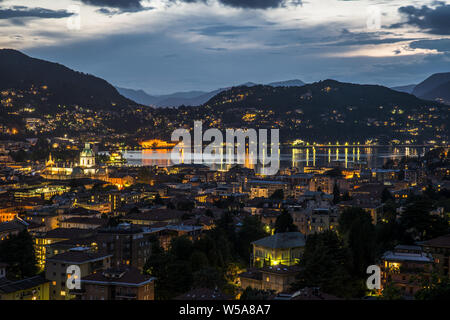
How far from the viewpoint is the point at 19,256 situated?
10180mm

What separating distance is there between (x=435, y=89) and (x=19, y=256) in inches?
4411

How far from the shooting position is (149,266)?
880 cm

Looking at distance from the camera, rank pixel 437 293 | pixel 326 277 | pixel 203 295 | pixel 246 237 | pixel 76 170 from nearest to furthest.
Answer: pixel 437 293 → pixel 203 295 → pixel 326 277 → pixel 246 237 → pixel 76 170

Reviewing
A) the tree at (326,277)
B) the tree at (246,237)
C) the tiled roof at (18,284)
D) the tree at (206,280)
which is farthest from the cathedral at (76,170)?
the tree at (326,277)

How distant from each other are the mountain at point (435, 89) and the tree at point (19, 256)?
10100cm

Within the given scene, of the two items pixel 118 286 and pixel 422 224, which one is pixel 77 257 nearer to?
pixel 118 286

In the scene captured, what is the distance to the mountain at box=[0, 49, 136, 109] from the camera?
77.1 m

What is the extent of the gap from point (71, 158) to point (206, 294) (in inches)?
1624

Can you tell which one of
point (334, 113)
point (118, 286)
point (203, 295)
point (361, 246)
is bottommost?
point (118, 286)

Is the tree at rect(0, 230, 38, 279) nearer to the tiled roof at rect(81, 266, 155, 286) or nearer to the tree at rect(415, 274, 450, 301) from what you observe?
the tiled roof at rect(81, 266, 155, 286)

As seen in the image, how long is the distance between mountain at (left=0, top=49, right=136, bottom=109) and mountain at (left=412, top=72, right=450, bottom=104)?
56063 millimetres

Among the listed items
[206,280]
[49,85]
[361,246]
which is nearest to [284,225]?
[361,246]

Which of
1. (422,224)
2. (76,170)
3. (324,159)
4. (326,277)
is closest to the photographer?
(326,277)

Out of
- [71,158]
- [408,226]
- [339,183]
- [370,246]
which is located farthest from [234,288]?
[71,158]
